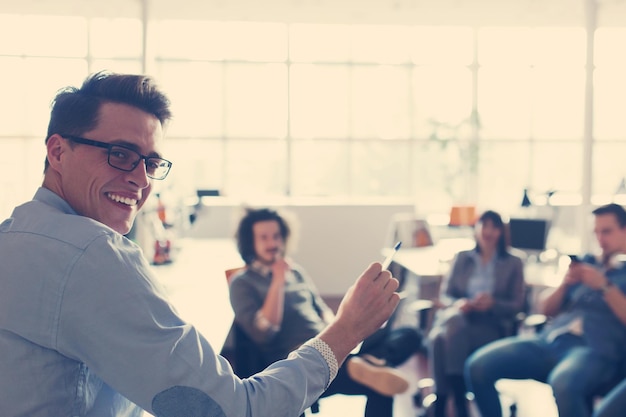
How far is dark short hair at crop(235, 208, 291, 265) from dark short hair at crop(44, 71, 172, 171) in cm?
199

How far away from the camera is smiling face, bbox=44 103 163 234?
41.9 inches

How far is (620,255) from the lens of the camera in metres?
3.11

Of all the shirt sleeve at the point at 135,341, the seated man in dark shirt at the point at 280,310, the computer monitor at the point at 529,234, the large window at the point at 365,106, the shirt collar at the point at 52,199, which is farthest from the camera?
the large window at the point at 365,106

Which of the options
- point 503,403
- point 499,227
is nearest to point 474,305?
point 499,227

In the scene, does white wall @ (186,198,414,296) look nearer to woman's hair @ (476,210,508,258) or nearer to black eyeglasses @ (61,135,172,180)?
woman's hair @ (476,210,508,258)

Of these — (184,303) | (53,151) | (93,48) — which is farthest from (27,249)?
(93,48)

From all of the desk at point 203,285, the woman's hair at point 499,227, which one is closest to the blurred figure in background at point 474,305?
the woman's hair at point 499,227

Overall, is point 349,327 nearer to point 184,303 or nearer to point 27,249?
point 27,249

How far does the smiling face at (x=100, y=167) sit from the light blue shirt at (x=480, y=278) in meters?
2.90

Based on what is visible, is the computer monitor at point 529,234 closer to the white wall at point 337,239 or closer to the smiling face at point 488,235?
the smiling face at point 488,235

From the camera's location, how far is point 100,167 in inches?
42.1

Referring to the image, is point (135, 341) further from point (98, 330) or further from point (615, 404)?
point (615, 404)

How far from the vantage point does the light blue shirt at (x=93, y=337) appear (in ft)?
2.83

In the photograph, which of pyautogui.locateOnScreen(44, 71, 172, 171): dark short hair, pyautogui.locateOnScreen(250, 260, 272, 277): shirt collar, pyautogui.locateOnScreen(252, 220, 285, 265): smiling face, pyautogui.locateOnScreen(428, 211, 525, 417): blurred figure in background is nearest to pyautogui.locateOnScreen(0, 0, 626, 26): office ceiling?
pyautogui.locateOnScreen(428, 211, 525, 417): blurred figure in background
